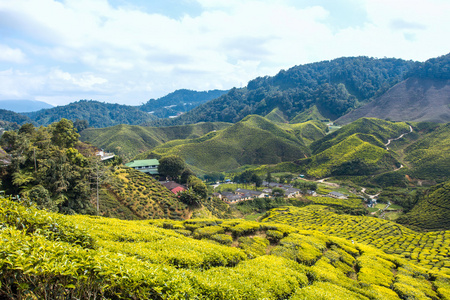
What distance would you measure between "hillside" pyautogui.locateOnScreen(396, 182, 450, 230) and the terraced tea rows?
11033mm

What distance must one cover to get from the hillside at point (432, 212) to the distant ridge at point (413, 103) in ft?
366

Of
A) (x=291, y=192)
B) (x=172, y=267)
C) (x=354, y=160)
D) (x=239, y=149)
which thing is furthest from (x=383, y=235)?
(x=239, y=149)

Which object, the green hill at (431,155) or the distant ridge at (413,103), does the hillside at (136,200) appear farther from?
the distant ridge at (413,103)

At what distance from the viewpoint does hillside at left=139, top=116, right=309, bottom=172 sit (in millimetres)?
121375

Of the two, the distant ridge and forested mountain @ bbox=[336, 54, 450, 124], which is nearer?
the distant ridge

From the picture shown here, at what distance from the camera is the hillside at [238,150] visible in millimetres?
121375

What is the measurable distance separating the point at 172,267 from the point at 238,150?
421 feet

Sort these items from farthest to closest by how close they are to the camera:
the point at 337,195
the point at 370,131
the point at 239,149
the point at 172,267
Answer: the point at 239,149 → the point at 370,131 → the point at 337,195 → the point at 172,267

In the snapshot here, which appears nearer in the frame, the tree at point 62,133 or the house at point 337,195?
the tree at point 62,133

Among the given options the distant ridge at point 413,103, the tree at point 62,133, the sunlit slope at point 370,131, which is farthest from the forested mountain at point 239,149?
the tree at point 62,133

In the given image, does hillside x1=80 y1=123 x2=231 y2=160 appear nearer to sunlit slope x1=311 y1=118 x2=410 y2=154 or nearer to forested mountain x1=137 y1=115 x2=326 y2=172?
forested mountain x1=137 y1=115 x2=326 y2=172

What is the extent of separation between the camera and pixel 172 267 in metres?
7.63

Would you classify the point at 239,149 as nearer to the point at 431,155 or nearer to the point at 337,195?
the point at 337,195

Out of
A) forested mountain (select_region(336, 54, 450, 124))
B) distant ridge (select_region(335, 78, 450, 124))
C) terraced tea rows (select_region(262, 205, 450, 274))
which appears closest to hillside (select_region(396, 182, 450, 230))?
terraced tea rows (select_region(262, 205, 450, 274))
